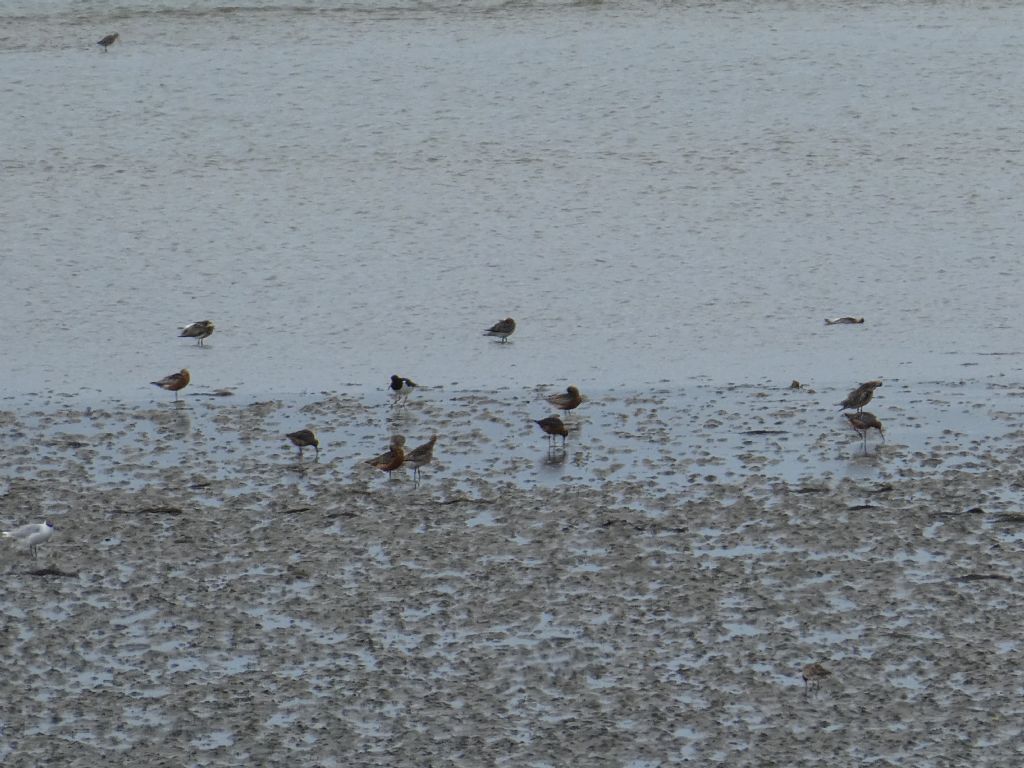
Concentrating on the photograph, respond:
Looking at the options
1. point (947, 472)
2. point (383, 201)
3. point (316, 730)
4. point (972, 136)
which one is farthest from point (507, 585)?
point (972, 136)

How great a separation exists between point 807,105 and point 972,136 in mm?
3640

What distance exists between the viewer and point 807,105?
3325cm

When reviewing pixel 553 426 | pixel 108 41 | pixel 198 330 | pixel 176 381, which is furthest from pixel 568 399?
pixel 108 41

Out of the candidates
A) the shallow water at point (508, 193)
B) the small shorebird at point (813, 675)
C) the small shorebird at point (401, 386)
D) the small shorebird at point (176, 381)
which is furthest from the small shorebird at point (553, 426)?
the small shorebird at point (813, 675)

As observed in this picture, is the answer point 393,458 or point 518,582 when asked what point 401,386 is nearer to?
point 393,458

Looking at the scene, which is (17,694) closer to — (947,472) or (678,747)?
(678,747)

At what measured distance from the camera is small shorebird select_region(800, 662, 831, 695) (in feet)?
37.3

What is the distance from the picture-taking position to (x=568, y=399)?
1803 cm

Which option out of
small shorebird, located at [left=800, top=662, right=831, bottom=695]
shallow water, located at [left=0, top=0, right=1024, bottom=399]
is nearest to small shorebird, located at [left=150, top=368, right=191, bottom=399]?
shallow water, located at [left=0, top=0, right=1024, bottom=399]

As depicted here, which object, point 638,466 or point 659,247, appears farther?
point 659,247

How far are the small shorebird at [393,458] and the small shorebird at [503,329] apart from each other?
16.3 ft

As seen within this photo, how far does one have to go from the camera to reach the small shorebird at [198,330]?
21.1 meters

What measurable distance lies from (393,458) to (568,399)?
2568mm

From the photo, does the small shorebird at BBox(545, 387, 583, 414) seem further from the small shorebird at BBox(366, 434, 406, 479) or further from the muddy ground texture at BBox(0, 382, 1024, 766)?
the small shorebird at BBox(366, 434, 406, 479)
